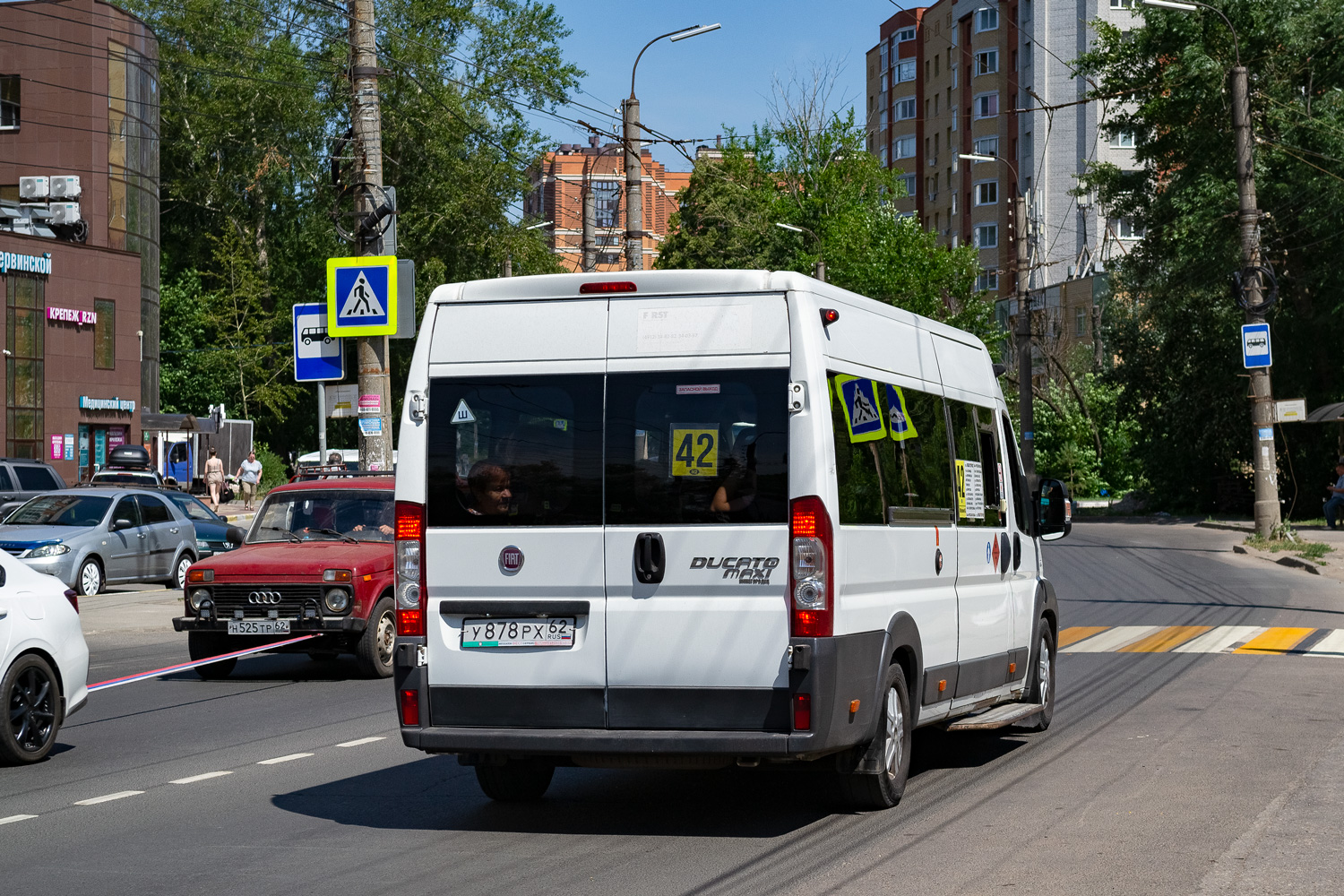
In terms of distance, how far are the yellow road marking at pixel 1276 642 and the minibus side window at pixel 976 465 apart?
20.7 ft

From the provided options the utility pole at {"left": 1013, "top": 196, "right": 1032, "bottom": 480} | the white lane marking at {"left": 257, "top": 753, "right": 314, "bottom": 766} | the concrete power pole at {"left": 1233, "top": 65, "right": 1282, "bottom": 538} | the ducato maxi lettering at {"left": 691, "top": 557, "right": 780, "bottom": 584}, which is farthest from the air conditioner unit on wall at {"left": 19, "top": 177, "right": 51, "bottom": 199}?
the ducato maxi lettering at {"left": 691, "top": 557, "right": 780, "bottom": 584}

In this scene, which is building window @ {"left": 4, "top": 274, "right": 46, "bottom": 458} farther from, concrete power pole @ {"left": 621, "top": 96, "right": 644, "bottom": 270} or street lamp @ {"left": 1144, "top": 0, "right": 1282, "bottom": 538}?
street lamp @ {"left": 1144, "top": 0, "right": 1282, "bottom": 538}

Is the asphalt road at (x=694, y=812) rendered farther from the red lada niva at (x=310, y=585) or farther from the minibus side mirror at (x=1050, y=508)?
the minibus side mirror at (x=1050, y=508)

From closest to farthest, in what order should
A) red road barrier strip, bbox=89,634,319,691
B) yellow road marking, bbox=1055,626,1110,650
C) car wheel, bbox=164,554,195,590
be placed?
red road barrier strip, bbox=89,634,319,691, yellow road marking, bbox=1055,626,1110,650, car wheel, bbox=164,554,195,590

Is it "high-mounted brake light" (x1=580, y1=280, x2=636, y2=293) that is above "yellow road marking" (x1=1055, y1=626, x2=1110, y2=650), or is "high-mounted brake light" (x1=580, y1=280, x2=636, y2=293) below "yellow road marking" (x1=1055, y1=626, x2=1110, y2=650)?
above

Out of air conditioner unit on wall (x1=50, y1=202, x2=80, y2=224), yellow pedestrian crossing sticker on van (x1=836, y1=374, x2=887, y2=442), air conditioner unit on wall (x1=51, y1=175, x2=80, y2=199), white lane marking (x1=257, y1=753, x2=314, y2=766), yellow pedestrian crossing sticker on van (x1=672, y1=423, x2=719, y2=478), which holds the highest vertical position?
air conditioner unit on wall (x1=51, y1=175, x2=80, y2=199)

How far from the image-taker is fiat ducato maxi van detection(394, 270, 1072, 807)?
7000 millimetres

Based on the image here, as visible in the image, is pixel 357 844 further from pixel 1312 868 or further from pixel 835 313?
pixel 1312 868

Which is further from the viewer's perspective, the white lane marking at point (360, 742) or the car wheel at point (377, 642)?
the car wheel at point (377, 642)

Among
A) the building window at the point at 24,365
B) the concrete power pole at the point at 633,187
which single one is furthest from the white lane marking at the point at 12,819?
the building window at the point at 24,365

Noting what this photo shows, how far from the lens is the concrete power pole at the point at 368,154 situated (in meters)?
18.5

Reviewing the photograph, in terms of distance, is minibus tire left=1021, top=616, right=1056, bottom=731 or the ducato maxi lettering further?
minibus tire left=1021, top=616, right=1056, bottom=731

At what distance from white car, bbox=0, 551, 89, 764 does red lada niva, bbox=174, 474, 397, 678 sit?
340 cm

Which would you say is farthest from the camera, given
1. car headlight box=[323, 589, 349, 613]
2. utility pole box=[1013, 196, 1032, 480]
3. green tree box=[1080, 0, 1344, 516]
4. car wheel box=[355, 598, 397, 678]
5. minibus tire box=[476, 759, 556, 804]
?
utility pole box=[1013, 196, 1032, 480]
